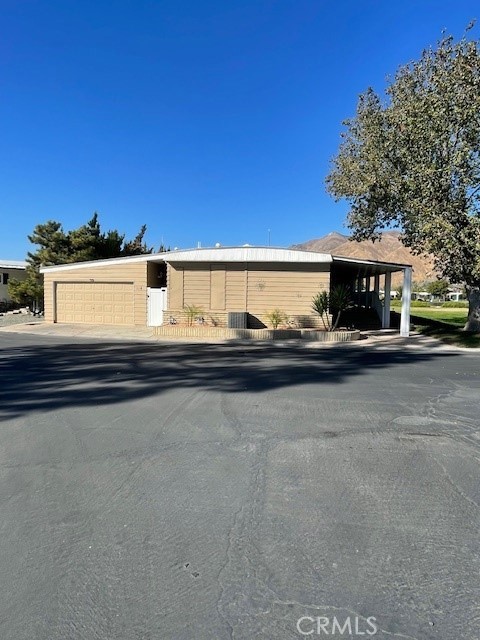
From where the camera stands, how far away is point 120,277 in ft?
75.9

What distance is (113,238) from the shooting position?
→ 35.6m

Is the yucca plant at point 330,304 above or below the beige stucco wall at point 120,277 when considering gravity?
below

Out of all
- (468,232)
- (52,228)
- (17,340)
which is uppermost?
(52,228)

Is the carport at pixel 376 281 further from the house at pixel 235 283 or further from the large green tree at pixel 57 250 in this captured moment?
the large green tree at pixel 57 250

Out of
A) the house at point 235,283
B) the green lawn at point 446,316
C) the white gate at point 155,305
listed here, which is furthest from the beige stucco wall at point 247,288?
the green lawn at point 446,316

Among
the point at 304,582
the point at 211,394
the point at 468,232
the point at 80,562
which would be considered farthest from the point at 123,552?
the point at 468,232

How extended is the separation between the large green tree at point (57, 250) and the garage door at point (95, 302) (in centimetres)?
723

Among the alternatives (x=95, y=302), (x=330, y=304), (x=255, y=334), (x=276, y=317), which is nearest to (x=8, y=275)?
(x=95, y=302)

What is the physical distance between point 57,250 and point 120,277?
526 inches

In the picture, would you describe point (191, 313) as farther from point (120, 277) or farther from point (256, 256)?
point (120, 277)

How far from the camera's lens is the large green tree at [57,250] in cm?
3081

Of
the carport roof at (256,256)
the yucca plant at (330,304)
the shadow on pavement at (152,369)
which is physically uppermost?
the carport roof at (256,256)

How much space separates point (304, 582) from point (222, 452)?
2092 millimetres

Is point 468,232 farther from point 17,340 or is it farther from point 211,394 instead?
point 17,340
